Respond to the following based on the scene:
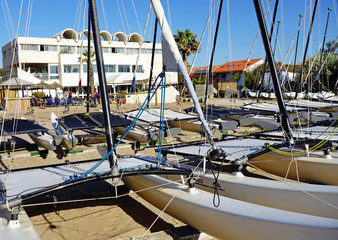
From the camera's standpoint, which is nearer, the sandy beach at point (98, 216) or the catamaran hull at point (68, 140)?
the sandy beach at point (98, 216)

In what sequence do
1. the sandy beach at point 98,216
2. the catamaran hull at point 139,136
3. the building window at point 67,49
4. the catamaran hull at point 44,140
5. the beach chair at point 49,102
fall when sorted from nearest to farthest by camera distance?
the sandy beach at point 98,216 < the catamaran hull at point 44,140 < the catamaran hull at point 139,136 < the beach chair at point 49,102 < the building window at point 67,49

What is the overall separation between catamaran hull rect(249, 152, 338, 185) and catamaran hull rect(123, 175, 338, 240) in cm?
252

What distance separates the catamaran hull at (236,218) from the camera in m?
3.93

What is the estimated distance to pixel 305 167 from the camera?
7355mm

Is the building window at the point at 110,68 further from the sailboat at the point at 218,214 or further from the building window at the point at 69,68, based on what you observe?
the sailboat at the point at 218,214

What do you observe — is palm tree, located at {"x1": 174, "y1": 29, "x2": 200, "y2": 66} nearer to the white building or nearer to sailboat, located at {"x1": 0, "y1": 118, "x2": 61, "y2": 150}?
the white building

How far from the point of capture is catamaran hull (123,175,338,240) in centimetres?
393

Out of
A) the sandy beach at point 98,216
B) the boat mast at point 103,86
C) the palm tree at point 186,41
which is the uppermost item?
the palm tree at point 186,41

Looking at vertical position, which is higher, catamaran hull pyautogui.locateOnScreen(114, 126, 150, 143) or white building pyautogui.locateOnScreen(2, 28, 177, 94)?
white building pyautogui.locateOnScreen(2, 28, 177, 94)

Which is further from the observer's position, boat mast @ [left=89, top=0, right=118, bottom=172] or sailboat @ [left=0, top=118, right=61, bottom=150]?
sailboat @ [left=0, top=118, right=61, bottom=150]

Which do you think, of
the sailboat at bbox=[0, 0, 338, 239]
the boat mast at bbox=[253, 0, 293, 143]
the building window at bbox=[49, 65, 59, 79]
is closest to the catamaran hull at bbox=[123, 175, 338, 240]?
the sailboat at bbox=[0, 0, 338, 239]

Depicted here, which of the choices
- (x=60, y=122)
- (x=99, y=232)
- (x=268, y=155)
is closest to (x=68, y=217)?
(x=99, y=232)

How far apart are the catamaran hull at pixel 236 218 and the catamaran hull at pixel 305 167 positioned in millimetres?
2517

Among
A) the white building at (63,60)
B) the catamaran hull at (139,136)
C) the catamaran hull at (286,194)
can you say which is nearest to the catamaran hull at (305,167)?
the catamaran hull at (286,194)
